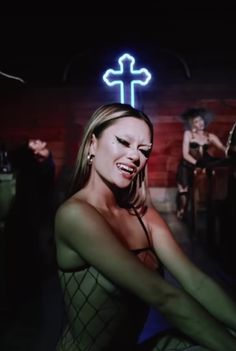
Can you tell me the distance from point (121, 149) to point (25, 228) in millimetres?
2304

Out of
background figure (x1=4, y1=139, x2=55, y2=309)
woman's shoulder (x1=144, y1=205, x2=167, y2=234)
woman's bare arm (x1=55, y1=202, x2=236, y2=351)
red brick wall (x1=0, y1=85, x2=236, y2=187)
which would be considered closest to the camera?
woman's bare arm (x1=55, y1=202, x2=236, y2=351)

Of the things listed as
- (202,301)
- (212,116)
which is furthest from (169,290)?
(212,116)

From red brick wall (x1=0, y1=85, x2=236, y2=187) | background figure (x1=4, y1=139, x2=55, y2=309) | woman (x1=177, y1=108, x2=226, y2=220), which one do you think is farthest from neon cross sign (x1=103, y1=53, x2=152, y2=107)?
background figure (x1=4, y1=139, x2=55, y2=309)

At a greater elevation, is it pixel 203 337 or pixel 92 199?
pixel 92 199

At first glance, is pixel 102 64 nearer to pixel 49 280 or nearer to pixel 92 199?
pixel 49 280

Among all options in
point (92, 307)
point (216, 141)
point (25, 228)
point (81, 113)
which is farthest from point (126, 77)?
point (92, 307)

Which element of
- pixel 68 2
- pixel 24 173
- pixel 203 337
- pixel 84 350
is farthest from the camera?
pixel 68 2

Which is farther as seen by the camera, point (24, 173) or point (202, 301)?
point (24, 173)

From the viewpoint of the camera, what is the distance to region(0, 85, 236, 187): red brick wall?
6.56 m

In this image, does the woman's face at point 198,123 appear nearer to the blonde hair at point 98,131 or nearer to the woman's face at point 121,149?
the blonde hair at point 98,131

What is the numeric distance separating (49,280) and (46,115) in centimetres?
362

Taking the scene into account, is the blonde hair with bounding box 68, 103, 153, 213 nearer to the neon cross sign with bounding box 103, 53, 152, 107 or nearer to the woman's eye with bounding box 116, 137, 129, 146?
the woman's eye with bounding box 116, 137, 129, 146

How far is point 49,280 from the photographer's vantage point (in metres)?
3.57

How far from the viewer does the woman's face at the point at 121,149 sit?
3.74ft
